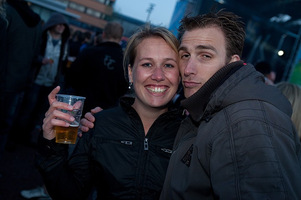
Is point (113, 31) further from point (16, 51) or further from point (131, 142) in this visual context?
point (131, 142)

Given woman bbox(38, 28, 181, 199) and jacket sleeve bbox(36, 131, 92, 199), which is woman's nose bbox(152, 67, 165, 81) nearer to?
woman bbox(38, 28, 181, 199)

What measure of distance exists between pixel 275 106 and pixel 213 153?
39 centimetres

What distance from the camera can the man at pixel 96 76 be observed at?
3752mm

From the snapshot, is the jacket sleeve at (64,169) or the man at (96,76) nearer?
the jacket sleeve at (64,169)

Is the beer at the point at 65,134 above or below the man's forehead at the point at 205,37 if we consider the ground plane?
below

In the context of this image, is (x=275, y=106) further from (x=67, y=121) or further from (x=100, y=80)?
(x=100, y=80)

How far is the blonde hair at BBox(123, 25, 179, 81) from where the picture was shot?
2.16 meters

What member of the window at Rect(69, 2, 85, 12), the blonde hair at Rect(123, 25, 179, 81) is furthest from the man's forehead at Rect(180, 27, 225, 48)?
the window at Rect(69, 2, 85, 12)

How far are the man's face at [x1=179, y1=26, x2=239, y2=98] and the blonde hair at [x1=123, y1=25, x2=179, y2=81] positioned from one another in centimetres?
11

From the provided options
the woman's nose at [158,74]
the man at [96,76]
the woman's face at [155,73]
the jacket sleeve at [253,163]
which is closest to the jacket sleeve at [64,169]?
the woman's face at [155,73]

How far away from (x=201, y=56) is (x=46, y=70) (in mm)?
3831

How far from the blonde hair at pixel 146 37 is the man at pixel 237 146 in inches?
26.7

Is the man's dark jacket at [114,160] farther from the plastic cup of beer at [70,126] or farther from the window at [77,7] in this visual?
the window at [77,7]

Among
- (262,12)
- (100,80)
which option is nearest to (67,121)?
(100,80)
